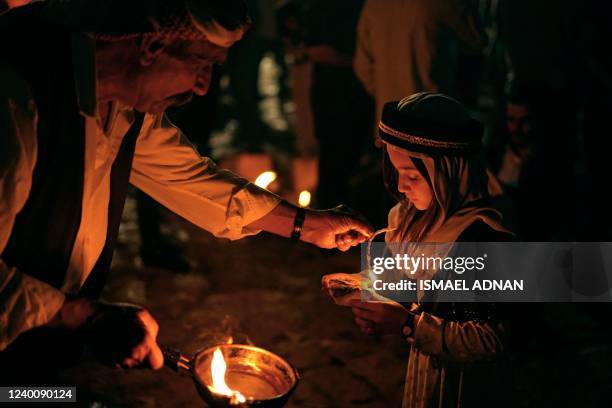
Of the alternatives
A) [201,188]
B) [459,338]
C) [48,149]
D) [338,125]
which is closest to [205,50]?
[48,149]

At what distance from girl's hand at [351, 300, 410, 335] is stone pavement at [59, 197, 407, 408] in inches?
69.6

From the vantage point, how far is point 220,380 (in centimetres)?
243

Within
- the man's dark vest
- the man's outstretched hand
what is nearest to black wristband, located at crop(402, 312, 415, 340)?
the man's outstretched hand

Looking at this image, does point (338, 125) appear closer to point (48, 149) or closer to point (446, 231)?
point (446, 231)

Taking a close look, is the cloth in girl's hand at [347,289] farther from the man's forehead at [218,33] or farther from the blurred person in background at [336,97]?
the blurred person in background at [336,97]

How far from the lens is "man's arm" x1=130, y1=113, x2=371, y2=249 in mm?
3238

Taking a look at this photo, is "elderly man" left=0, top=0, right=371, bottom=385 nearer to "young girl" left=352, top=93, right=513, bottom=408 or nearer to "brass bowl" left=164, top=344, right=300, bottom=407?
"brass bowl" left=164, top=344, right=300, bottom=407

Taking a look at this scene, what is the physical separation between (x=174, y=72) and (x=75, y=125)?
38 cm

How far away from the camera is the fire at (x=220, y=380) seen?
2281mm

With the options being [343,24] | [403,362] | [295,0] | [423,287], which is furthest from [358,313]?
Answer: [295,0]

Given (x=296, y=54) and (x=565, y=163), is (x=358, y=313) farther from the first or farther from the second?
(x=296, y=54)

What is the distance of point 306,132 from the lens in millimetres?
8883

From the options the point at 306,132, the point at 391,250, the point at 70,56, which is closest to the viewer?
the point at 70,56

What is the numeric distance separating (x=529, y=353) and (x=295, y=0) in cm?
443
